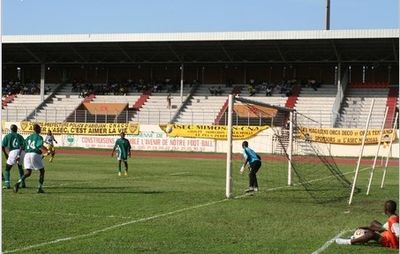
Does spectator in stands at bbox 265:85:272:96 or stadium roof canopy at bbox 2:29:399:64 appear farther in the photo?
spectator in stands at bbox 265:85:272:96

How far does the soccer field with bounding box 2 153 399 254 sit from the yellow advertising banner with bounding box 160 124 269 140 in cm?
2759

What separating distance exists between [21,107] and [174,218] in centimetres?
5076

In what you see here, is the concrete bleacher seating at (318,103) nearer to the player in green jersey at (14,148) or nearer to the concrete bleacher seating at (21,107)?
the concrete bleacher seating at (21,107)

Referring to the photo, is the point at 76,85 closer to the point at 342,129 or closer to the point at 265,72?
the point at 265,72

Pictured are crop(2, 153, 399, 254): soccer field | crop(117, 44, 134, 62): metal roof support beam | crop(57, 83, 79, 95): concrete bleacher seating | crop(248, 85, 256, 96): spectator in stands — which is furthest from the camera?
crop(57, 83, 79, 95): concrete bleacher seating

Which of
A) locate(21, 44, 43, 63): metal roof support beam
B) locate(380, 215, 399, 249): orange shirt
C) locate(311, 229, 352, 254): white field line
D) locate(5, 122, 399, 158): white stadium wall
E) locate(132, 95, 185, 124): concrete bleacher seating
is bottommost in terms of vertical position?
locate(311, 229, 352, 254): white field line

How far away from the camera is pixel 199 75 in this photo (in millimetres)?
62750

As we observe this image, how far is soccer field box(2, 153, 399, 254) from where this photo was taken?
996 centimetres

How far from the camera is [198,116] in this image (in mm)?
55719

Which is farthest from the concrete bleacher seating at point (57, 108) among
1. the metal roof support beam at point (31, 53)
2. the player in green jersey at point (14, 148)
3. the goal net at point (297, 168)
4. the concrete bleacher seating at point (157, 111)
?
the player in green jersey at point (14, 148)

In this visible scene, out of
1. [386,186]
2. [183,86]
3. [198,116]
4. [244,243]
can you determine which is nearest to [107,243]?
[244,243]

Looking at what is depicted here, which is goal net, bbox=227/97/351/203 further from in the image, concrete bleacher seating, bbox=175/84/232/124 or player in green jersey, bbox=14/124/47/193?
concrete bleacher seating, bbox=175/84/232/124

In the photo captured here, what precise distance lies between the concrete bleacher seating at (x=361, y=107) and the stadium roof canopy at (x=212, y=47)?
2.71 meters

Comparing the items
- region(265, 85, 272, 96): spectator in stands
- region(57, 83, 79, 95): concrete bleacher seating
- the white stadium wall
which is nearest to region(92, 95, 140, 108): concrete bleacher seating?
region(57, 83, 79, 95): concrete bleacher seating
